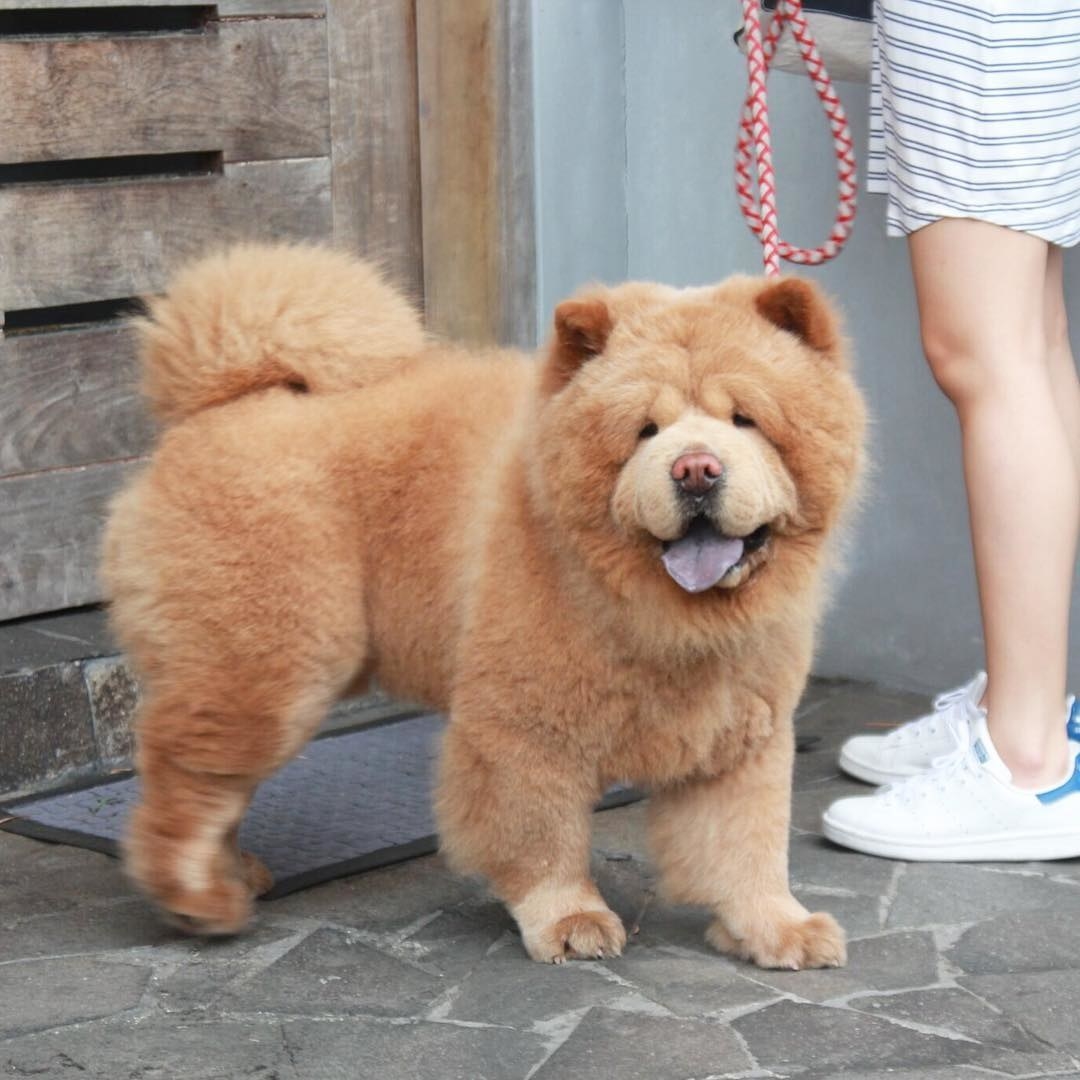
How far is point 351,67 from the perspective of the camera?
14.7 ft

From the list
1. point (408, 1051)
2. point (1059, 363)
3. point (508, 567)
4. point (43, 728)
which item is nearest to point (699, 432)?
point (508, 567)

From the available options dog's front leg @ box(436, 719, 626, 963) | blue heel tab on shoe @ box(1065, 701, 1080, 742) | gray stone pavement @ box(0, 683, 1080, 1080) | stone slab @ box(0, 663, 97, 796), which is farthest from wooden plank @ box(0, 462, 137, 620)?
blue heel tab on shoe @ box(1065, 701, 1080, 742)

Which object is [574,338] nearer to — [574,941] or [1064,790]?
Result: [574,941]

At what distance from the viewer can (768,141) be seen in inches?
121

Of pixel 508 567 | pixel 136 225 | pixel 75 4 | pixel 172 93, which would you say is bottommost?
pixel 508 567

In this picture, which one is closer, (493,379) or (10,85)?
(493,379)

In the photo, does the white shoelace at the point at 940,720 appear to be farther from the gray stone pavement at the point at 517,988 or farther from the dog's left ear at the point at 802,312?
the dog's left ear at the point at 802,312

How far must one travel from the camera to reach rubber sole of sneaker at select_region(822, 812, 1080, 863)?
332cm

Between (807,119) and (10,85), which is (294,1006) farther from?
(807,119)

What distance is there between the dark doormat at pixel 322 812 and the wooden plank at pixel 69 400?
798 mm

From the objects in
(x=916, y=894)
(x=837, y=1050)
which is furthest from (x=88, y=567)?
(x=837, y=1050)

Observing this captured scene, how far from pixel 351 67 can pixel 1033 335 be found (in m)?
1.96

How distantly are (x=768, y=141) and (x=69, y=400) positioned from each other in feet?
6.20

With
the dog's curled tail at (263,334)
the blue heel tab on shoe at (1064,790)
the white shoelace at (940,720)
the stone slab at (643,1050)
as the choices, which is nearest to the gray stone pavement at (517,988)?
the stone slab at (643,1050)
